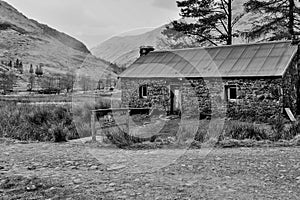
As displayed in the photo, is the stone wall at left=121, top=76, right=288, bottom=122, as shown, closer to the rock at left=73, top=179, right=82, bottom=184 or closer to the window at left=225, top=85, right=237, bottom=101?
the window at left=225, top=85, right=237, bottom=101

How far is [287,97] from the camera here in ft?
52.5

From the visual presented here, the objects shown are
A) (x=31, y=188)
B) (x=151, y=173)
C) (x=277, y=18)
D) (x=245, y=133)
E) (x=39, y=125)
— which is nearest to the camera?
(x=31, y=188)

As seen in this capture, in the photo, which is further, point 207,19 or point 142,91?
point 207,19

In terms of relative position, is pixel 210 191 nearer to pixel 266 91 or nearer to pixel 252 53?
pixel 266 91

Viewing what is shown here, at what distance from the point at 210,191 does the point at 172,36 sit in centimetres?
2344

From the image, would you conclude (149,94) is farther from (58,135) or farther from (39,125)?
(58,135)

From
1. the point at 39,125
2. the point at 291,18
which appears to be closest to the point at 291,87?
the point at 291,18

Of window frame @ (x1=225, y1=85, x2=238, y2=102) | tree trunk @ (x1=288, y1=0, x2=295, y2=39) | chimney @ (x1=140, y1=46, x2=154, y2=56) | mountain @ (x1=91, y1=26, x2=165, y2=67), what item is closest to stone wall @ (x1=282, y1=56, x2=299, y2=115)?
window frame @ (x1=225, y1=85, x2=238, y2=102)

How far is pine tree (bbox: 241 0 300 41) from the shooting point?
19609mm

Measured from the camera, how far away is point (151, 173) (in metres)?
6.21

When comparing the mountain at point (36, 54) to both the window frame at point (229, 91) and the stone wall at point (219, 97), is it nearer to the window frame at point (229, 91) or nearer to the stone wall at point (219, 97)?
the stone wall at point (219, 97)

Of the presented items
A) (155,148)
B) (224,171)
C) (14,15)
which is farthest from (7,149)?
(14,15)

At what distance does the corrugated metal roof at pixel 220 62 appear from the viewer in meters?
16.1

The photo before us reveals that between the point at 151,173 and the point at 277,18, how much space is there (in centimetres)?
1703
